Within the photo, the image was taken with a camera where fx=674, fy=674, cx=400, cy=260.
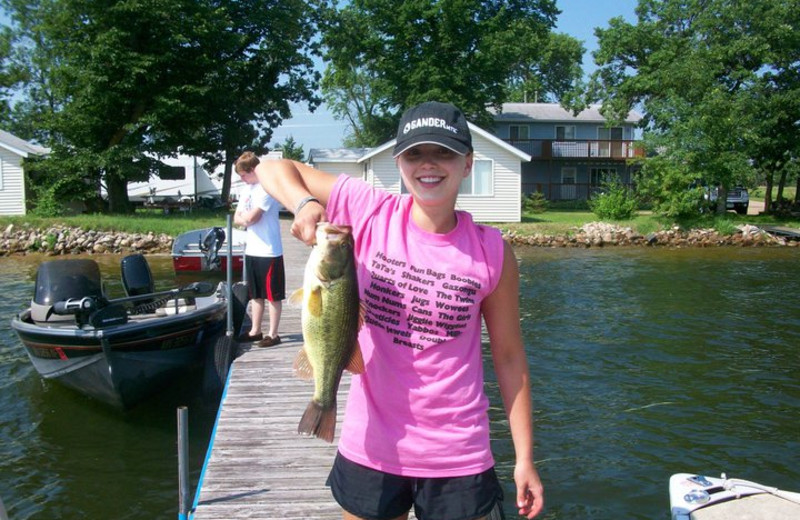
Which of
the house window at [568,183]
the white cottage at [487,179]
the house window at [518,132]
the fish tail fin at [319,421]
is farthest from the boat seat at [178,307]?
the house window at [518,132]

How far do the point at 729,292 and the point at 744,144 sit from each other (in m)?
17.2

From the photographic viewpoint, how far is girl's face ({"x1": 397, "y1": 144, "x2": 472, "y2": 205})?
2.38 metres

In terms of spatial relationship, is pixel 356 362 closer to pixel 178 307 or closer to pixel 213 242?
pixel 178 307

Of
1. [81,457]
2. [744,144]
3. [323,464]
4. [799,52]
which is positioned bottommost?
[81,457]

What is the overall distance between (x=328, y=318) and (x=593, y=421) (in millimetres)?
6890

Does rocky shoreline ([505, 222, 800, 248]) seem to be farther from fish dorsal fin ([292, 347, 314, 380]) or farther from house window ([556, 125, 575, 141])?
fish dorsal fin ([292, 347, 314, 380])

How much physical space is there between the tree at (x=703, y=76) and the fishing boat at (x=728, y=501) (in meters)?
27.4

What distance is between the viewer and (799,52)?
3303 centimetres

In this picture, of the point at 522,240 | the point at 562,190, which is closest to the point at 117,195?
the point at 522,240

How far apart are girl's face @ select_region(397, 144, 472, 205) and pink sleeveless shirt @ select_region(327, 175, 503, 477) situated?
0.14 meters

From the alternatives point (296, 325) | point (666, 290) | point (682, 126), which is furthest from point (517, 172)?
point (296, 325)

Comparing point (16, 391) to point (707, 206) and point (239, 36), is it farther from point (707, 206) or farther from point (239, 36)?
point (707, 206)

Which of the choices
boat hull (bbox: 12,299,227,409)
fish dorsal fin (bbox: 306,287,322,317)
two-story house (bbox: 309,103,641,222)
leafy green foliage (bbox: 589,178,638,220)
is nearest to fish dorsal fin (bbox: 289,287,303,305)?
fish dorsal fin (bbox: 306,287,322,317)

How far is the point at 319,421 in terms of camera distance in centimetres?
263
